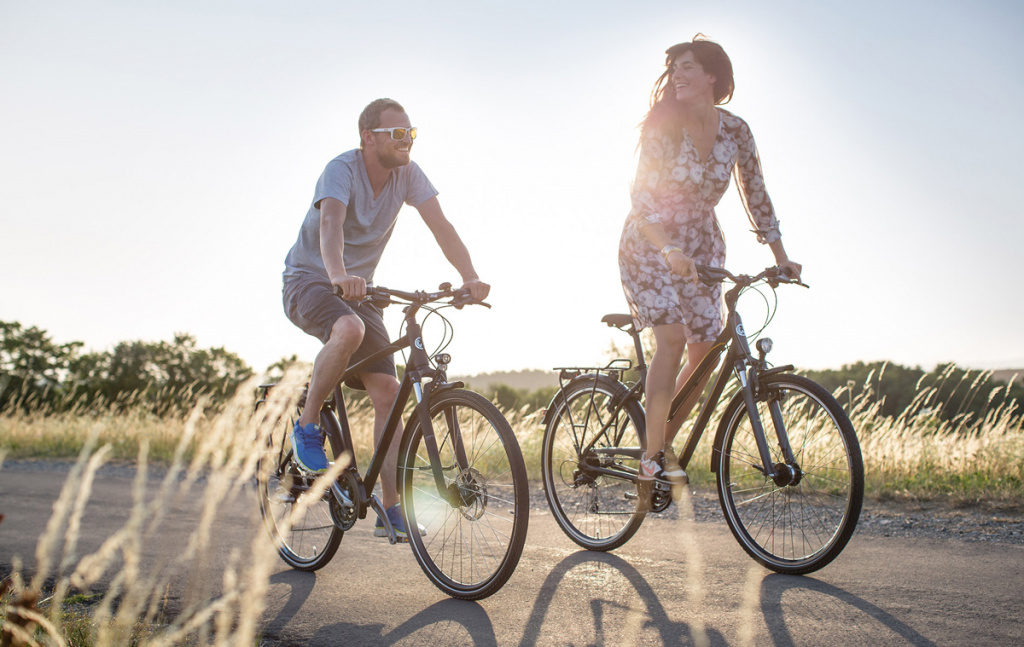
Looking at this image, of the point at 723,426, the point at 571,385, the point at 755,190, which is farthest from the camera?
the point at 571,385

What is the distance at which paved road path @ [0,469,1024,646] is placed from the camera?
268cm

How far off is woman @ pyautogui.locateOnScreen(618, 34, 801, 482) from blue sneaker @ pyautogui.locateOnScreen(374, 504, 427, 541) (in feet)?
4.09

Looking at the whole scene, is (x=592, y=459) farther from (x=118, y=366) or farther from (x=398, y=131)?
(x=118, y=366)

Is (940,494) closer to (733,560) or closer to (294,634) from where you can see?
(733,560)

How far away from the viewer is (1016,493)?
5090mm

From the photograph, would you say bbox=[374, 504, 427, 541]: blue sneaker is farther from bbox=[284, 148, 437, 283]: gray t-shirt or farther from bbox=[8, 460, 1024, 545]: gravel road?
bbox=[8, 460, 1024, 545]: gravel road

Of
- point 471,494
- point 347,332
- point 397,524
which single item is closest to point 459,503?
point 471,494

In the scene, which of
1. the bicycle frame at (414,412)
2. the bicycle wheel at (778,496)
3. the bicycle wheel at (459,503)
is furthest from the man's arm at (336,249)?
the bicycle wheel at (778,496)

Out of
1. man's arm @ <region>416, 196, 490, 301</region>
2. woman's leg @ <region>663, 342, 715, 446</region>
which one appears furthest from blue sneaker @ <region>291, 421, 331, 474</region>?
woman's leg @ <region>663, 342, 715, 446</region>

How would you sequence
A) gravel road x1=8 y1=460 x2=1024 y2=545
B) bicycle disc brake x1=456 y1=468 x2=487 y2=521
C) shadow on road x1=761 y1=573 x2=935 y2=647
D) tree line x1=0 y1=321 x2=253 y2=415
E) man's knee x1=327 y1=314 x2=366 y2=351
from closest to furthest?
shadow on road x1=761 y1=573 x2=935 y2=647, bicycle disc brake x1=456 y1=468 x2=487 y2=521, man's knee x1=327 y1=314 x2=366 y2=351, gravel road x1=8 y1=460 x2=1024 y2=545, tree line x1=0 y1=321 x2=253 y2=415

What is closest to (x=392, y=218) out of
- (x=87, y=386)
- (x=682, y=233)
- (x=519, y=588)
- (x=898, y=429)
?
(x=682, y=233)

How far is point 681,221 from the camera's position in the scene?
4.11 meters

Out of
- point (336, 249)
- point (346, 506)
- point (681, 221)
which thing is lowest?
point (346, 506)

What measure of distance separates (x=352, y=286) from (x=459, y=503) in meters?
1.02
